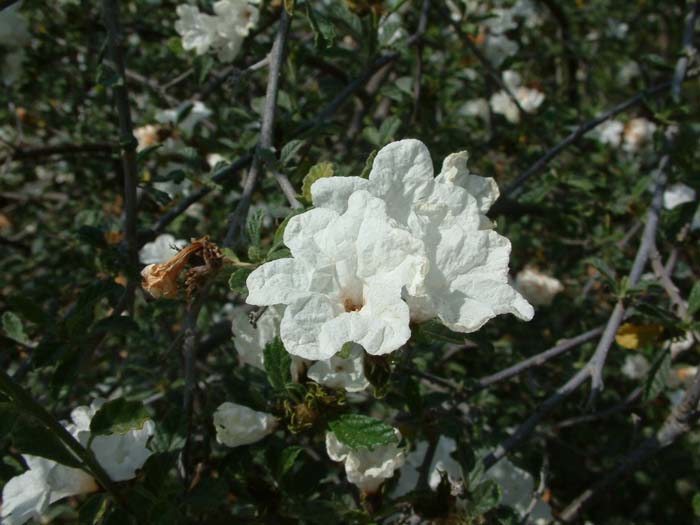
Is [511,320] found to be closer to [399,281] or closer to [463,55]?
[463,55]

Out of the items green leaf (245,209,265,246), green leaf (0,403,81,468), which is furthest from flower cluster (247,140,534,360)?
green leaf (0,403,81,468)

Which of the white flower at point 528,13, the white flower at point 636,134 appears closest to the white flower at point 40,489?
the white flower at point 528,13

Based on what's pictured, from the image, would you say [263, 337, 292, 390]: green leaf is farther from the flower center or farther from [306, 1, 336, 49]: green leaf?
[306, 1, 336, 49]: green leaf

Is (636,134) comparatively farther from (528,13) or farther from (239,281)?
(239,281)

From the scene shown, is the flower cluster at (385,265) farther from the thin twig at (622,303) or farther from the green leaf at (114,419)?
the thin twig at (622,303)

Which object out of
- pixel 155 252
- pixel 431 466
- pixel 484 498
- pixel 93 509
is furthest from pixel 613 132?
pixel 93 509
